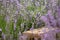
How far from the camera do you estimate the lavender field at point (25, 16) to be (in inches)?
55.8

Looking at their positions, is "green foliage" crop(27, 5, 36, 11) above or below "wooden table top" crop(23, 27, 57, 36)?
above

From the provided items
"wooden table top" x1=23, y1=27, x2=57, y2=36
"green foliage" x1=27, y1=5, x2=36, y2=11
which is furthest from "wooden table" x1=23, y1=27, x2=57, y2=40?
"green foliage" x1=27, y1=5, x2=36, y2=11

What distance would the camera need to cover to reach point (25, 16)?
4.90ft

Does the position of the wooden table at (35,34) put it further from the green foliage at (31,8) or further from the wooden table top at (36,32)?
the green foliage at (31,8)

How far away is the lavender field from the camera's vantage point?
1418mm

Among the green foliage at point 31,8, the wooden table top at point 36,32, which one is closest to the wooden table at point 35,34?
the wooden table top at point 36,32

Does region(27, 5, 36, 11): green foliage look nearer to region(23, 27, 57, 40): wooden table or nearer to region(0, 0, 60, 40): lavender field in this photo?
region(0, 0, 60, 40): lavender field

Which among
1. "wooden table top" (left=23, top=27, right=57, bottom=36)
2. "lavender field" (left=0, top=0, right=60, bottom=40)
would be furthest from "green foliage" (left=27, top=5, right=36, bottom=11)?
"wooden table top" (left=23, top=27, right=57, bottom=36)

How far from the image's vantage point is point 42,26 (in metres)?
1.56

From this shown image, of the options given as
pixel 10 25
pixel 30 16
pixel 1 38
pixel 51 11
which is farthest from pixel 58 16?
pixel 1 38

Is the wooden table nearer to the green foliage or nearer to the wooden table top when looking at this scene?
the wooden table top

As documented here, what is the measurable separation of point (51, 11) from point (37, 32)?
0.27m

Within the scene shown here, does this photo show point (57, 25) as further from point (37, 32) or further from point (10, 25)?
point (10, 25)

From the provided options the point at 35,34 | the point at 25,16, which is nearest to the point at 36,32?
the point at 35,34
